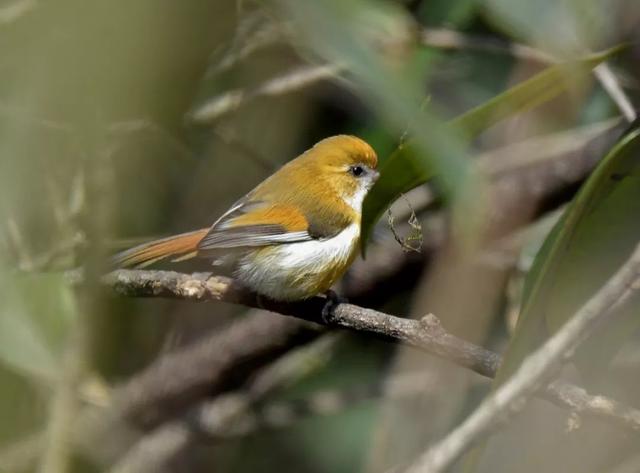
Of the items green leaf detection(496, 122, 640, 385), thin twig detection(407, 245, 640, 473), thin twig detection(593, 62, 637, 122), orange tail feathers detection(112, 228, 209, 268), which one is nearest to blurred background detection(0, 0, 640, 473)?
thin twig detection(593, 62, 637, 122)

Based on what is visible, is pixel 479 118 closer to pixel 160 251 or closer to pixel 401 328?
pixel 401 328

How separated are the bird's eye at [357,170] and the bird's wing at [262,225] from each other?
0.61ft

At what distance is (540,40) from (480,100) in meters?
2.53

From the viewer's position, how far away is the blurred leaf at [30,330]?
1.38 m

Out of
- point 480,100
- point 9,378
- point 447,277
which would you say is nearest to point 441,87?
point 480,100

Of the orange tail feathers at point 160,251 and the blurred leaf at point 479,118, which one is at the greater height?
the blurred leaf at point 479,118

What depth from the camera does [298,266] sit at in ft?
9.39

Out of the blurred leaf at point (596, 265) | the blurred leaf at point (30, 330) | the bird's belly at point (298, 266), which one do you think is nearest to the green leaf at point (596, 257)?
the blurred leaf at point (596, 265)

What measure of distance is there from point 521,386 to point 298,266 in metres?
1.66

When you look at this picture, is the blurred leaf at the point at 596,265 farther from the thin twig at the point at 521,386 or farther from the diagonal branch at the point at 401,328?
the thin twig at the point at 521,386

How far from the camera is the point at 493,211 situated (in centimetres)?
375

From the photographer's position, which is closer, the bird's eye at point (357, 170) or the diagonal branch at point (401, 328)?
the diagonal branch at point (401, 328)

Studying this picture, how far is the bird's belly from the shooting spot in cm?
275

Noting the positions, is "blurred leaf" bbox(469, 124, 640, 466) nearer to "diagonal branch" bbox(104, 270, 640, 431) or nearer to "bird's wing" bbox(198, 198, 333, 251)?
"diagonal branch" bbox(104, 270, 640, 431)
